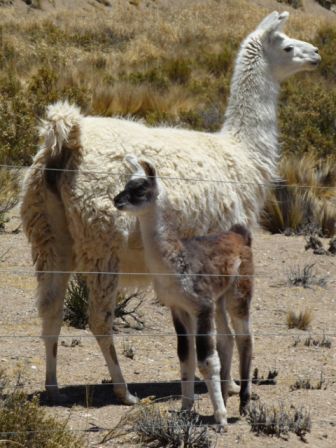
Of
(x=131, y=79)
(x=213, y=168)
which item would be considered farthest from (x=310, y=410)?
(x=131, y=79)

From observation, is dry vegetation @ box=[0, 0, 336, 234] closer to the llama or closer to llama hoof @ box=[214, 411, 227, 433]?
the llama

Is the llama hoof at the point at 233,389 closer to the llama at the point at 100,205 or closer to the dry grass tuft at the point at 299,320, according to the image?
the llama at the point at 100,205

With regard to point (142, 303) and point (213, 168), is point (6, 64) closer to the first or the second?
point (142, 303)

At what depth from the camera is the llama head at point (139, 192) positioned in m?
6.27

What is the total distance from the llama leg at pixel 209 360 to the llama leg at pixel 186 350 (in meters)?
0.23

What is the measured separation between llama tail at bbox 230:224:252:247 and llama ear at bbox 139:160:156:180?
110 cm

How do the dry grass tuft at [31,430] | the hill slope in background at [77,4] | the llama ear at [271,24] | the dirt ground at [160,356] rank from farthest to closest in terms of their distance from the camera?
1. the hill slope in background at [77,4]
2. the llama ear at [271,24]
3. the dirt ground at [160,356]
4. the dry grass tuft at [31,430]

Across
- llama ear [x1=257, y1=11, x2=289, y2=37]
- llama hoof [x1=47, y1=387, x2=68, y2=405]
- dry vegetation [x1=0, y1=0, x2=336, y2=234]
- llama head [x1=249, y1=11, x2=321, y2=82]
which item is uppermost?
llama ear [x1=257, y1=11, x2=289, y2=37]

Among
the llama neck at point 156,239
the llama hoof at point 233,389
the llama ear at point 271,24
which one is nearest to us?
the llama neck at point 156,239

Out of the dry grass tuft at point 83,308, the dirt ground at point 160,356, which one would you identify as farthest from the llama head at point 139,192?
the dry grass tuft at point 83,308

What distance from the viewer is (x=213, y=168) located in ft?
26.2

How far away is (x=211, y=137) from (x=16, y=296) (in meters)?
2.78

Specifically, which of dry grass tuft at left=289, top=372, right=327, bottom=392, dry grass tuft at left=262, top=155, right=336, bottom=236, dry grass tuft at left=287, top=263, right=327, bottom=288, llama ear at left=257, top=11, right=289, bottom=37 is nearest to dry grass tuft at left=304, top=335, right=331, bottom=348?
dry grass tuft at left=289, top=372, right=327, bottom=392

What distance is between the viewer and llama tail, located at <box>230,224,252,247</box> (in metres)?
7.24
